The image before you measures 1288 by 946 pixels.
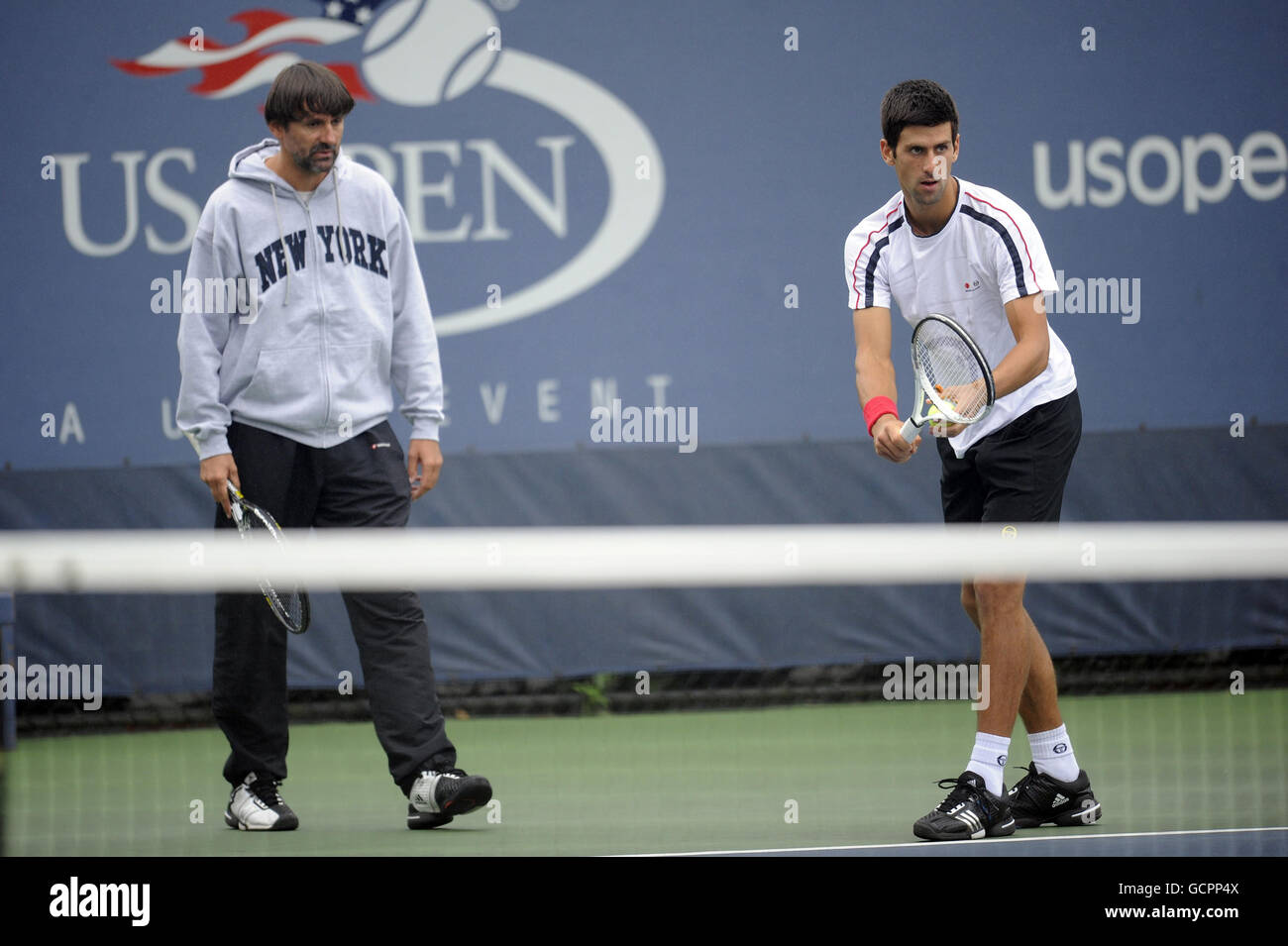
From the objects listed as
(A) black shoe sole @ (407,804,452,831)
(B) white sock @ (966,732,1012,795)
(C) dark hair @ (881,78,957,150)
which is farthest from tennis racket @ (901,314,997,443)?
(A) black shoe sole @ (407,804,452,831)

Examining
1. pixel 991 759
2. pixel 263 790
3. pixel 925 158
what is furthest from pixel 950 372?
pixel 263 790

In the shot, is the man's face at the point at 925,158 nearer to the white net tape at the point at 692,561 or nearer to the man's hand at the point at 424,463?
the white net tape at the point at 692,561

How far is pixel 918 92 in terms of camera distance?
4.07m

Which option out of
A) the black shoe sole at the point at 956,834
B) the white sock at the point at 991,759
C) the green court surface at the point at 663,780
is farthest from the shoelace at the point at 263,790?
the white sock at the point at 991,759

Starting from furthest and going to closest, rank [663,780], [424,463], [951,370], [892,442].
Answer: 1. [663,780]
2. [424,463]
3. [951,370]
4. [892,442]

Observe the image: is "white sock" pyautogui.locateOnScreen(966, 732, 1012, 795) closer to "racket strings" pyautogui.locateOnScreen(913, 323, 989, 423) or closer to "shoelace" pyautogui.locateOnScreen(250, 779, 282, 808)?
"racket strings" pyautogui.locateOnScreen(913, 323, 989, 423)

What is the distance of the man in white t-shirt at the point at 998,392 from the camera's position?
4047 millimetres

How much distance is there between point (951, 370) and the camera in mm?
4168

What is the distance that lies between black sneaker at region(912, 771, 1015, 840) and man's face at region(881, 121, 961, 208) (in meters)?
1.38

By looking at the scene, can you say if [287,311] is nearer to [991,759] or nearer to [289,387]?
[289,387]

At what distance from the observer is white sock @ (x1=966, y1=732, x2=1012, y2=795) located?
408cm

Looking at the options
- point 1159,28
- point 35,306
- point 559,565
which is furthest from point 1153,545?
point 35,306

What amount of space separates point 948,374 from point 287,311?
1.67 metres

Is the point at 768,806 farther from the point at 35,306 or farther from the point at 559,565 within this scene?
the point at 35,306
